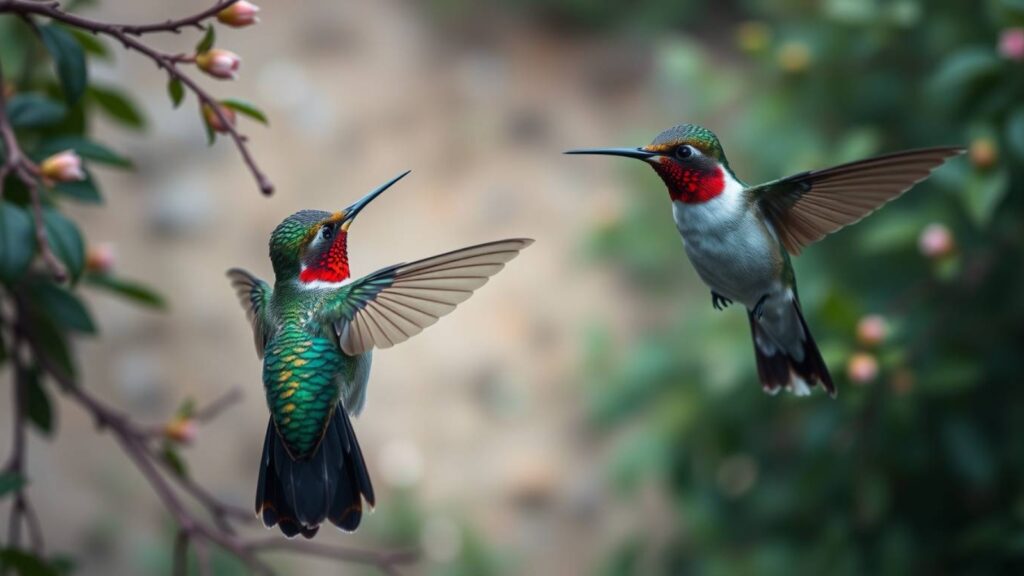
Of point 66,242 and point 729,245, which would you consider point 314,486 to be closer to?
point 729,245

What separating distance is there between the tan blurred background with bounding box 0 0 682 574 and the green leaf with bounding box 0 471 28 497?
2596 mm

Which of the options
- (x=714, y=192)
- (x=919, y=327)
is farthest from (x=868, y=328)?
(x=714, y=192)

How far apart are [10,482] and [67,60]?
2.03ft

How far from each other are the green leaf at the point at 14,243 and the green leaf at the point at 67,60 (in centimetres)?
16

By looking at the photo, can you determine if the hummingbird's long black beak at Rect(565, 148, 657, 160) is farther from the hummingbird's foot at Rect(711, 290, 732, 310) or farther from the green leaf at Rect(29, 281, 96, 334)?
the green leaf at Rect(29, 281, 96, 334)

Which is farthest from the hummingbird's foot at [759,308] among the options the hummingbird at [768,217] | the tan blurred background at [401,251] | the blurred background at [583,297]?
the tan blurred background at [401,251]

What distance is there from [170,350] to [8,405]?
0.66 meters

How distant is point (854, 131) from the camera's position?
2.90m

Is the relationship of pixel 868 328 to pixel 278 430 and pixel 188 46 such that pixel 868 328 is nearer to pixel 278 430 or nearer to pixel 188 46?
pixel 278 430

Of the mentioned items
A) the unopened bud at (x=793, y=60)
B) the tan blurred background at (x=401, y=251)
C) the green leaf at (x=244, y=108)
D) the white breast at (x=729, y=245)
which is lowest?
the tan blurred background at (x=401, y=251)

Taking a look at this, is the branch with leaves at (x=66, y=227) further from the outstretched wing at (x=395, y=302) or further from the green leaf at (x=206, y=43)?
the outstretched wing at (x=395, y=302)

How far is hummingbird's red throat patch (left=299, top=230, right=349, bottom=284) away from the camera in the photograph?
91 cm

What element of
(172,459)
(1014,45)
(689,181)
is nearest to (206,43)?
(689,181)

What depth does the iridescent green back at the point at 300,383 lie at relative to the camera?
90 centimetres
